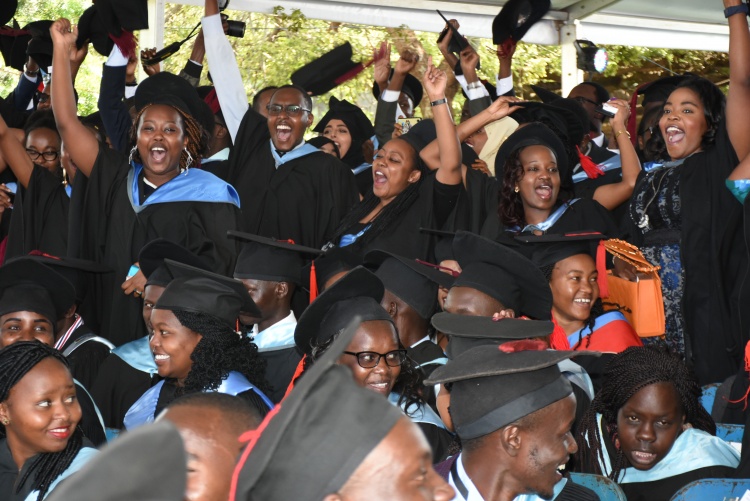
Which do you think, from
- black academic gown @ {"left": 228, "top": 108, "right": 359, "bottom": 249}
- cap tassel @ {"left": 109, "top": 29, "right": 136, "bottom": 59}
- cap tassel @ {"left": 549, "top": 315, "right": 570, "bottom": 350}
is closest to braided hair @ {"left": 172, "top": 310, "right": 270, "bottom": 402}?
cap tassel @ {"left": 549, "top": 315, "right": 570, "bottom": 350}

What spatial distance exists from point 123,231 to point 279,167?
1.23 m

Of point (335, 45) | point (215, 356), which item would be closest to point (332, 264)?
point (215, 356)

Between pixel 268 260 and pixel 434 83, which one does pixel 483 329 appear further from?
pixel 434 83

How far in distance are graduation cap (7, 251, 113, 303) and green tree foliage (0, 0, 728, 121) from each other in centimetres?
774

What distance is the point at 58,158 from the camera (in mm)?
6613

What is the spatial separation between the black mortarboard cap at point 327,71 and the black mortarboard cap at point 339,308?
3.47 metres

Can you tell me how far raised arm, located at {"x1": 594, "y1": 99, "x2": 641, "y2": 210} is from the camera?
5711 millimetres

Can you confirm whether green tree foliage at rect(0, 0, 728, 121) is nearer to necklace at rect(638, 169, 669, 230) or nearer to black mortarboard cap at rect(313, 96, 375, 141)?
black mortarboard cap at rect(313, 96, 375, 141)

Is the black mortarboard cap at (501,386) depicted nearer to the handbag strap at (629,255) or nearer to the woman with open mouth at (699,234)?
the handbag strap at (629,255)

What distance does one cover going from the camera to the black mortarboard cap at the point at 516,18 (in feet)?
24.7

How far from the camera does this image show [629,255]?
4742 millimetres

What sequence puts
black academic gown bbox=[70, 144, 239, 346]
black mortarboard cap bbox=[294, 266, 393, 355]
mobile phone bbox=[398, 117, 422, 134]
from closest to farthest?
black mortarboard cap bbox=[294, 266, 393, 355] < black academic gown bbox=[70, 144, 239, 346] < mobile phone bbox=[398, 117, 422, 134]

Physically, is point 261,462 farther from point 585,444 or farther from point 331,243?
point 331,243

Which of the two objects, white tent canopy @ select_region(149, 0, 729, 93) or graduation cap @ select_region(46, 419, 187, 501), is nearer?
graduation cap @ select_region(46, 419, 187, 501)
